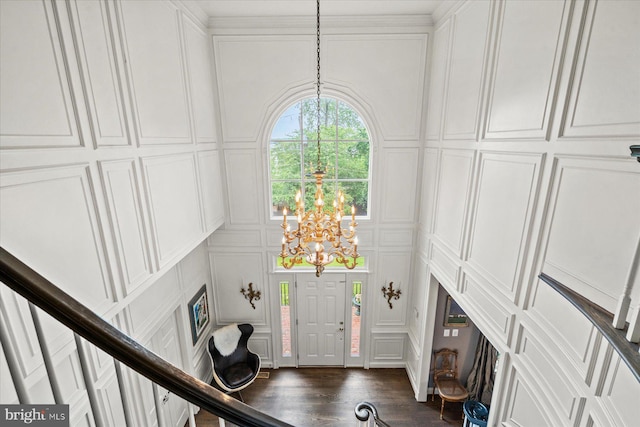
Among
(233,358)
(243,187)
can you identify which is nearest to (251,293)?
(233,358)

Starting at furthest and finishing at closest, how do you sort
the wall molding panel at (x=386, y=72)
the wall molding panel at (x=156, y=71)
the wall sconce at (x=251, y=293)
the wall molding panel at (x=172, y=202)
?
the wall sconce at (x=251, y=293) < the wall molding panel at (x=386, y=72) < the wall molding panel at (x=172, y=202) < the wall molding panel at (x=156, y=71)

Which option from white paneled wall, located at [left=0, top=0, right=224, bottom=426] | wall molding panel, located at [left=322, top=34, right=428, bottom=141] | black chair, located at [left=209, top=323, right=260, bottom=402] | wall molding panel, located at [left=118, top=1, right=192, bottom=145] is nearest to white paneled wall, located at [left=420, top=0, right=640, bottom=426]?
wall molding panel, located at [left=322, top=34, right=428, bottom=141]

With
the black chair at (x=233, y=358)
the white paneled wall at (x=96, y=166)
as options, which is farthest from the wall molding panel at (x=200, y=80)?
the black chair at (x=233, y=358)

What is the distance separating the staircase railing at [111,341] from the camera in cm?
69

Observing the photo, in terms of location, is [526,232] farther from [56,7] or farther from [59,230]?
[56,7]

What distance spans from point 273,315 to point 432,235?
2897mm

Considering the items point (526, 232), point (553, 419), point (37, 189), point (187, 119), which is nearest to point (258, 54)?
point (187, 119)

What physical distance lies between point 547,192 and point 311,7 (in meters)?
3.35

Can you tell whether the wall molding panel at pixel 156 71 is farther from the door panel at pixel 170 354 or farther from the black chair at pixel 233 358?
the black chair at pixel 233 358

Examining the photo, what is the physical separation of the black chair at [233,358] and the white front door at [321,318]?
878mm

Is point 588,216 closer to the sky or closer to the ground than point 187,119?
closer to the ground

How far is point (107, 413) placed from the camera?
7.77 ft

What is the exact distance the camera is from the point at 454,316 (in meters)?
4.34

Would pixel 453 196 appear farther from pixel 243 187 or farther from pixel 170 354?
pixel 170 354
